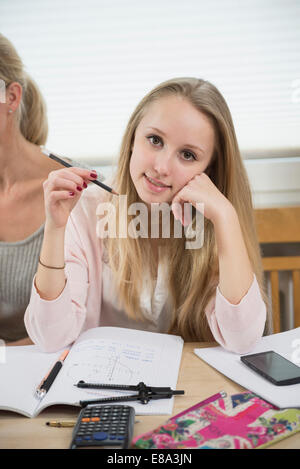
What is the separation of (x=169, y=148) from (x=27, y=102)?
0.50 metres

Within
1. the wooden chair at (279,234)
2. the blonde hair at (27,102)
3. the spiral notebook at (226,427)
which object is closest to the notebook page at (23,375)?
the spiral notebook at (226,427)

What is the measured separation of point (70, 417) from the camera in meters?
0.59

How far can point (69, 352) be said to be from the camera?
2.52ft

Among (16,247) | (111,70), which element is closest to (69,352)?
(16,247)

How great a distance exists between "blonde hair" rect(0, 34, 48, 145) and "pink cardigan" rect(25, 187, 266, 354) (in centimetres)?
28

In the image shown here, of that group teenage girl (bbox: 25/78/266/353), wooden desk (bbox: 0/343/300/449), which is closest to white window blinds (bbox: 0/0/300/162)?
teenage girl (bbox: 25/78/266/353)

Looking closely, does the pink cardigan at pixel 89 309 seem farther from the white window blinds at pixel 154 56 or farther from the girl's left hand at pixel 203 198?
the white window blinds at pixel 154 56

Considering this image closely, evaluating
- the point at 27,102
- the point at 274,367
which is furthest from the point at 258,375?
the point at 27,102

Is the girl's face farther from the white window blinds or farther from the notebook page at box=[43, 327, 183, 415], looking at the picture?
the white window blinds

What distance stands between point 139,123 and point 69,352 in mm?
495

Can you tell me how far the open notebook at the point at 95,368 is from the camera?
60 cm

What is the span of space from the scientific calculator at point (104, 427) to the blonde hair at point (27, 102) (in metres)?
0.83

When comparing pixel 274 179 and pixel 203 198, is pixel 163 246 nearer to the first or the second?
pixel 203 198

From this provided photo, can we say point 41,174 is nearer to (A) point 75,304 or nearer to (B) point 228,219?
(A) point 75,304
